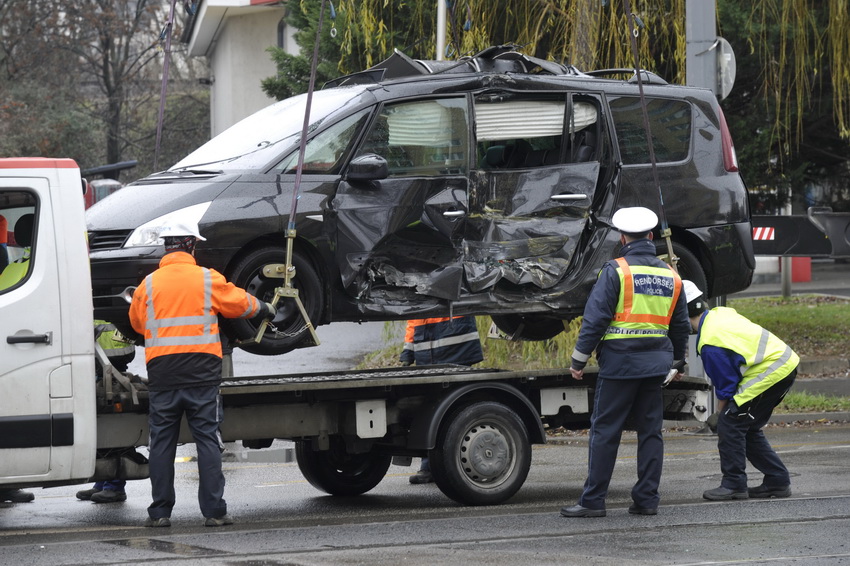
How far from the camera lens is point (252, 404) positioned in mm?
7598

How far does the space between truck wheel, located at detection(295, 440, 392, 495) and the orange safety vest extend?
1872mm

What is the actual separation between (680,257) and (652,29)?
5713 mm

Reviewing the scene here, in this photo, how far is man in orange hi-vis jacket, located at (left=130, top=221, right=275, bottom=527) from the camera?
7129 mm

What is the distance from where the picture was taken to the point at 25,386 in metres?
6.71

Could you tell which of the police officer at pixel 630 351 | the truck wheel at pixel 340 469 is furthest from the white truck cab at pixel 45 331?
the police officer at pixel 630 351

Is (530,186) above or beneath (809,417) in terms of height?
above

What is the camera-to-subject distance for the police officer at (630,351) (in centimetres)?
762

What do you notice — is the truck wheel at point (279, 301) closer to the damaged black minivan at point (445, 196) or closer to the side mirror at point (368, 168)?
the damaged black minivan at point (445, 196)

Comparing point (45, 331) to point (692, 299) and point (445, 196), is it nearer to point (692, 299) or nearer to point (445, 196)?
point (445, 196)

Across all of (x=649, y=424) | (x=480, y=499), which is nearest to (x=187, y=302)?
(x=480, y=499)

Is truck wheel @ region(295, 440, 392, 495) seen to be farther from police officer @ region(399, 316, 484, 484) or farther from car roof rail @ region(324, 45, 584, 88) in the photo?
car roof rail @ region(324, 45, 584, 88)

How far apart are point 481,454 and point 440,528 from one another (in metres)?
0.95

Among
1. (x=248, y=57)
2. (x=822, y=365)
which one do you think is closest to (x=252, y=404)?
(x=822, y=365)

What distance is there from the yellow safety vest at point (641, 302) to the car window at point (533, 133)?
1550mm
